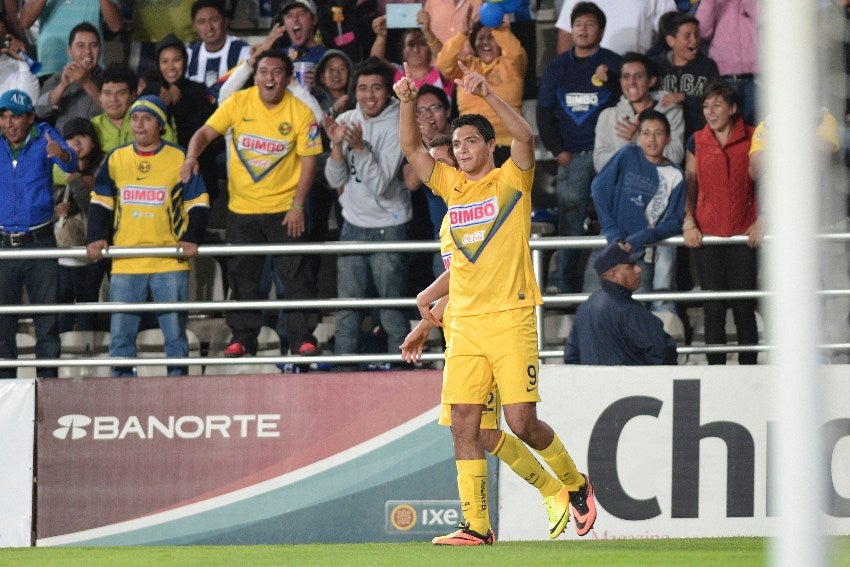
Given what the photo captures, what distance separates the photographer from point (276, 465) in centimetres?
977

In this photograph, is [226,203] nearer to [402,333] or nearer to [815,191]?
[402,333]

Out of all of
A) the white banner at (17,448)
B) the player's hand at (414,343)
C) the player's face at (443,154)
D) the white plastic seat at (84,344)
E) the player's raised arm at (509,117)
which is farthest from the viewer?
the white plastic seat at (84,344)

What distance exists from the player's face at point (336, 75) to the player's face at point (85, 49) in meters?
2.10

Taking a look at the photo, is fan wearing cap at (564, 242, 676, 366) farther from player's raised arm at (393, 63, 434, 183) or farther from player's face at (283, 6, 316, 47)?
player's face at (283, 6, 316, 47)

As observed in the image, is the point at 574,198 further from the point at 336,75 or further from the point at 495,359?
the point at 495,359

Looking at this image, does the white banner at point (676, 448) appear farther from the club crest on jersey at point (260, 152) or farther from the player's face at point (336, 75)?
the player's face at point (336, 75)

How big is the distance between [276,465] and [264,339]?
6.36 ft

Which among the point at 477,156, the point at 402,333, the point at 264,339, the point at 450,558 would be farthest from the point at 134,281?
the point at 450,558

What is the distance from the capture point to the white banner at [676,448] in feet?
30.6

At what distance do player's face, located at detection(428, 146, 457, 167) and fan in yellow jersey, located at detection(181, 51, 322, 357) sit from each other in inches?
88.0

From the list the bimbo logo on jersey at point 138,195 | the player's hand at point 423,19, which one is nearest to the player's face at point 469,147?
the bimbo logo on jersey at point 138,195

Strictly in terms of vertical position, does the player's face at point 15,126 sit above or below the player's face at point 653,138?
above

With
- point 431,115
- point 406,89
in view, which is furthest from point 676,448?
point 406,89

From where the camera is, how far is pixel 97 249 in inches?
407
